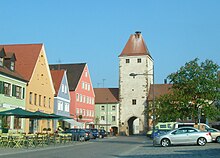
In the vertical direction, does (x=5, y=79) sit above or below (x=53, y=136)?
above

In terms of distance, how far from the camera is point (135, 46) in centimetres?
9650

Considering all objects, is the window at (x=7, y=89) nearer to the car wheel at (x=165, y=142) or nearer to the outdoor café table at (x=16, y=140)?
the outdoor café table at (x=16, y=140)

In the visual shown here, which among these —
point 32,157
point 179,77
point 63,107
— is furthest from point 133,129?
point 32,157

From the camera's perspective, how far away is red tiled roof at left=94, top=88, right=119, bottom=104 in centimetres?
10519

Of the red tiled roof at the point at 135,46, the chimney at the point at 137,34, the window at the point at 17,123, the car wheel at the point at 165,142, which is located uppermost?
the chimney at the point at 137,34

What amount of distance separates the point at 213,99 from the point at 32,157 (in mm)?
24752

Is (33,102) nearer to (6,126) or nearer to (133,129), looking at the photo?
(6,126)

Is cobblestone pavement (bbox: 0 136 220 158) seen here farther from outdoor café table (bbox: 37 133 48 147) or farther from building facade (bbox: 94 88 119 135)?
building facade (bbox: 94 88 119 135)

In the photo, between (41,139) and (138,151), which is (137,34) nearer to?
(41,139)

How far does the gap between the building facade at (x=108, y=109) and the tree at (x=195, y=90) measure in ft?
194

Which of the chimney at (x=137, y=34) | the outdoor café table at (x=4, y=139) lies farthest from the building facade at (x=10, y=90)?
the chimney at (x=137, y=34)

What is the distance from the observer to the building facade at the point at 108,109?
103394 mm

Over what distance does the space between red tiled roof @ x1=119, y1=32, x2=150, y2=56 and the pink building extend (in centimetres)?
1319

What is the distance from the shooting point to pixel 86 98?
86.2 m
